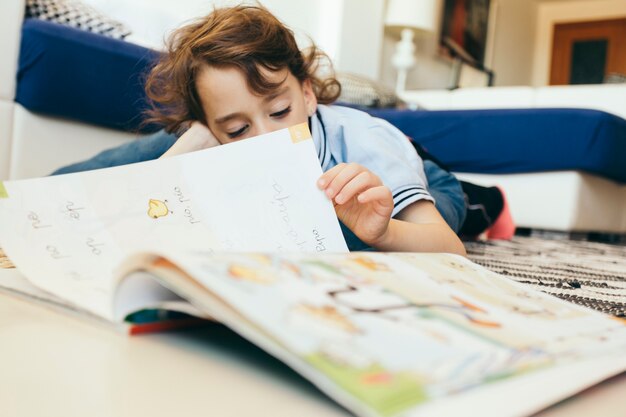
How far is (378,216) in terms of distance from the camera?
0.62 meters

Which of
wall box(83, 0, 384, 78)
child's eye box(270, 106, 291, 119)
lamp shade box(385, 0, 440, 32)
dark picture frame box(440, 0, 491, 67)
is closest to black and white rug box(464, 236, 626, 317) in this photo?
child's eye box(270, 106, 291, 119)

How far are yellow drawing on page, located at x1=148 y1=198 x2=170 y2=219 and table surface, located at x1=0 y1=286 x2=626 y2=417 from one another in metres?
0.17

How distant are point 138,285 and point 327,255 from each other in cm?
12

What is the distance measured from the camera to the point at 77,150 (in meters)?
1.58

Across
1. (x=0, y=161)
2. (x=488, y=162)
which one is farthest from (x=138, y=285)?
(x=488, y=162)

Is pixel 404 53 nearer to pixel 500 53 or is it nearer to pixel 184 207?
pixel 500 53

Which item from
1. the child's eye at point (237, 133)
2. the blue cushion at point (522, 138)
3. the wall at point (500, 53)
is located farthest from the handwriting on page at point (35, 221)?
the wall at point (500, 53)

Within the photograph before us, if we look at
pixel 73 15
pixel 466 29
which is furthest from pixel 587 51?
pixel 73 15

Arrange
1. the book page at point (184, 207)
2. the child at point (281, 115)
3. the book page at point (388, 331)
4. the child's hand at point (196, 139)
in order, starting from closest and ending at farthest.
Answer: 1. the book page at point (388, 331)
2. the book page at point (184, 207)
3. the child at point (281, 115)
4. the child's hand at point (196, 139)

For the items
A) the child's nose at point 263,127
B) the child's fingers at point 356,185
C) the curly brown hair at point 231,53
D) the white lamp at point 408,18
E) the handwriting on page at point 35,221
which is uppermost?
the white lamp at point 408,18

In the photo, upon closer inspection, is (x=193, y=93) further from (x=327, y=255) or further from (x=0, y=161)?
(x=0, y=161)

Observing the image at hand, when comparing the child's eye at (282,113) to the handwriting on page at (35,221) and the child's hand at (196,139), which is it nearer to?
the child's hand at (196,139)

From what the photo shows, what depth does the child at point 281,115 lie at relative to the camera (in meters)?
0.71

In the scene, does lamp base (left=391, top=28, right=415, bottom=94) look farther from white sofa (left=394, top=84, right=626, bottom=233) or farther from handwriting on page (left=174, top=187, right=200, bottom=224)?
handwriting on page (left=174, top=187, right=200, bottom=224)
